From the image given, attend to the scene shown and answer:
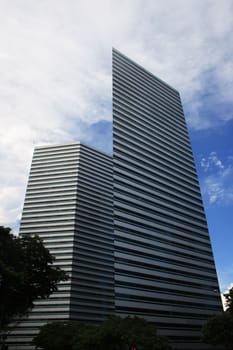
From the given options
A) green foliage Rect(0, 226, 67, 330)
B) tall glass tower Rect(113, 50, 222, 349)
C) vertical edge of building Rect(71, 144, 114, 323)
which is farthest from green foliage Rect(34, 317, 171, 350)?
vertical edge of building Rect(71, 144, 114, 323)

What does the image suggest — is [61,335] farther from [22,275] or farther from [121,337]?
[22,275]

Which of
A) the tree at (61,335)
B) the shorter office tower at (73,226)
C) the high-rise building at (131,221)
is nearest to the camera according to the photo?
the tree at (61,335)

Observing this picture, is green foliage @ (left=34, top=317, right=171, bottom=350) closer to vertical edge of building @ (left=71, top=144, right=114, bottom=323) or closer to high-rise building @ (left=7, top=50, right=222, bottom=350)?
high-rise building @ (left=7, top=50, right=222, bottom=350)

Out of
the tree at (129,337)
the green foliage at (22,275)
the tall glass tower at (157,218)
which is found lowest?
the tree at (129,337)

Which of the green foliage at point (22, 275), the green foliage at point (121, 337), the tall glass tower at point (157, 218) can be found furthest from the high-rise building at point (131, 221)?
the green foliage at point (22, 275)

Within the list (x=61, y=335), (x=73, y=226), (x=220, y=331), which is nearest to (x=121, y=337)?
(x=61, y=335)

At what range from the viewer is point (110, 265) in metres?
110

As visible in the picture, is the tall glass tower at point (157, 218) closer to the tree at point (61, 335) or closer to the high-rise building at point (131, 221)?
the high-rise building at point (131, 221)

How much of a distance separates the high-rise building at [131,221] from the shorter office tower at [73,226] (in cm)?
36

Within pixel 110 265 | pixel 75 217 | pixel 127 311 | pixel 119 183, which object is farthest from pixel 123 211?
pixel 110 265

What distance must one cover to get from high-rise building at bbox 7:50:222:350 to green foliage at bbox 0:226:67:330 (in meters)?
30.6

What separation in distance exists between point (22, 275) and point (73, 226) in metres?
73.0

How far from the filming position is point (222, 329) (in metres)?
41.6

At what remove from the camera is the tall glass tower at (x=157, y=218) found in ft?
237
